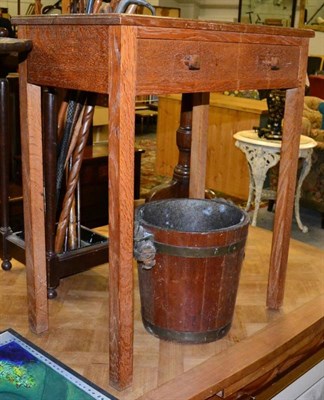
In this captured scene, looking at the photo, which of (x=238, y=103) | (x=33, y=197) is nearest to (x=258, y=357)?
(x=33, y=197)

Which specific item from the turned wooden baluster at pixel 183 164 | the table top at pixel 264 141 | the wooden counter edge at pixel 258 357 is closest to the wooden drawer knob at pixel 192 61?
the wooden counter edge at pixel 258 357

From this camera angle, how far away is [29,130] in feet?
4.31

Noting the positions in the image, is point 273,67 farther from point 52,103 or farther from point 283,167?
point 52,103

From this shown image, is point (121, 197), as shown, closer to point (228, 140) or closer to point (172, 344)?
point (172, 344)

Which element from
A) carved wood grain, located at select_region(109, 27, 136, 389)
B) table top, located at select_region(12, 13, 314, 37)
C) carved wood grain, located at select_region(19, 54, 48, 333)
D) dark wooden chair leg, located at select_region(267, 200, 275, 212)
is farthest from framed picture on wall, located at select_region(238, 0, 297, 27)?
carved wood grain, located at select_region(109, 27, 136, 389)

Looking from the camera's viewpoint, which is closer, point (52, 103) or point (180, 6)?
point (52, 103)

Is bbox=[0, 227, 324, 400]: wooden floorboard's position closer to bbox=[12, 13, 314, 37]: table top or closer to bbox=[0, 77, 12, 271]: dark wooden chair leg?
bbox=[0, 77, 12, 271]: dark wooden chair leg

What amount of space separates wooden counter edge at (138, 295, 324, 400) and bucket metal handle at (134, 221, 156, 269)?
28 cm

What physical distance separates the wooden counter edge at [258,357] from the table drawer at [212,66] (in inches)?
25.8

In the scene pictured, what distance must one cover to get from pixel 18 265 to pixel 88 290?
305 mm

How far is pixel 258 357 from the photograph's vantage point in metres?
1.36

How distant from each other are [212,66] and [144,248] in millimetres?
454

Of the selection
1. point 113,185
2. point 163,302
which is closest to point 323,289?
point 163,302

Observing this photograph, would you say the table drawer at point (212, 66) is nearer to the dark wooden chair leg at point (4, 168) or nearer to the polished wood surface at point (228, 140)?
the dark wooden chair leg at point (4, 168)
